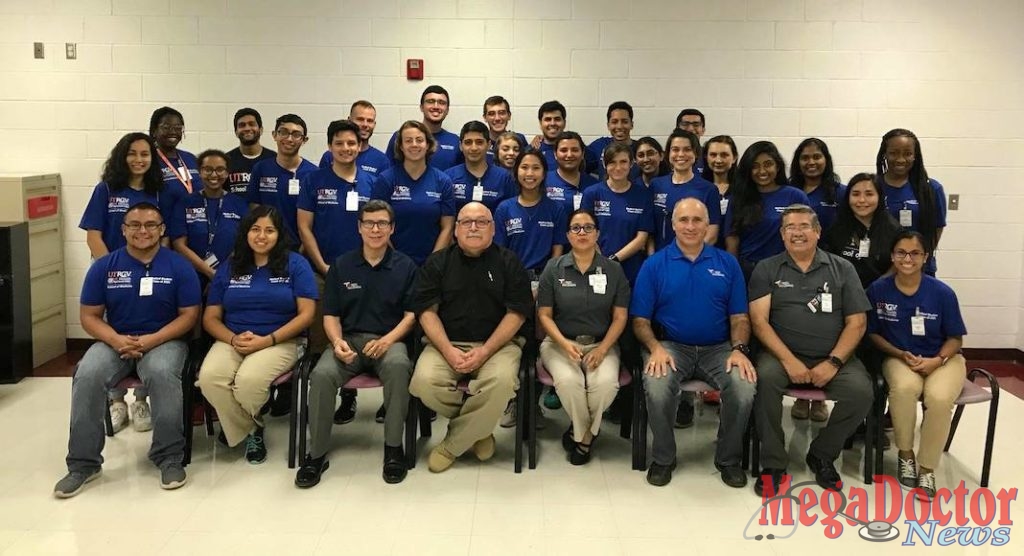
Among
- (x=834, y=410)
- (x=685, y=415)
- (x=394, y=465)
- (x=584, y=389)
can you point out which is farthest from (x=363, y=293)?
(x=834, y=410)

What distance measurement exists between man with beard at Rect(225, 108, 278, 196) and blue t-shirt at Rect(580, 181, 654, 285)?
73.8 inches

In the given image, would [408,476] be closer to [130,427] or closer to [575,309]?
[575,309]

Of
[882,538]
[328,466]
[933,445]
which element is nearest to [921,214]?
[933,445]

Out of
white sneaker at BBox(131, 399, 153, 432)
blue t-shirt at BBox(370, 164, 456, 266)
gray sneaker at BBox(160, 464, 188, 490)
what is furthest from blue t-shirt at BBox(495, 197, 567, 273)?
white sneaker at BBox(131, 399, 153, 432)

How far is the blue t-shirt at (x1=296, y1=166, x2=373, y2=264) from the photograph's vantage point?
4062 mm

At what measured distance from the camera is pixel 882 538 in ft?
9.50

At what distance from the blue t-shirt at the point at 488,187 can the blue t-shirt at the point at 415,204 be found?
5.6 inches

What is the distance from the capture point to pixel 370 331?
3.63 meters

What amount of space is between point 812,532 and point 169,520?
8.23 ft

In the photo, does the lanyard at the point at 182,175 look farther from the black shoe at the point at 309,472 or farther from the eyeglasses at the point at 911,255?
the eyeglasses at the point at 911,255

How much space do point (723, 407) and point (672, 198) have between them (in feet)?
3.91

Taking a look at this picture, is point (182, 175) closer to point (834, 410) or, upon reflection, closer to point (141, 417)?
point (141, 417)

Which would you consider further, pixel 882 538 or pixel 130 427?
pixel 130 427

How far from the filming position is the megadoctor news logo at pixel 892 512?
292 cm
